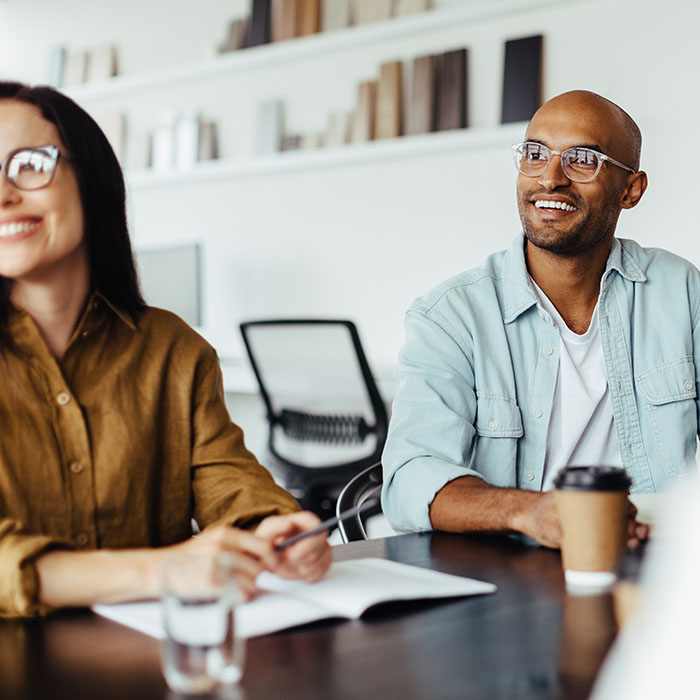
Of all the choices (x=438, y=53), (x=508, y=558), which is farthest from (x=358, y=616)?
(x=438, y=53)

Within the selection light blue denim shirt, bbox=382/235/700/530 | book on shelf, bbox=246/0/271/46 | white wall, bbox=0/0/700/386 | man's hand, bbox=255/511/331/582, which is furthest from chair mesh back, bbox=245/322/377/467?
man's hand, bbox=255/511/331/582

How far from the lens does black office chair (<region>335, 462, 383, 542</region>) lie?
4.44ft

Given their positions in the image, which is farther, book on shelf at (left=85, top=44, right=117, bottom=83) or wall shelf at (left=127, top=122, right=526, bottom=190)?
book on shelf at (left=85, top=44, right=117, bottom=83)

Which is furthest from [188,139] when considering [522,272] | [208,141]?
[522,272]

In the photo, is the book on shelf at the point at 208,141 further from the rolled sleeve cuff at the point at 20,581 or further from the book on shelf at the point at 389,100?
the rolled sleeve cuff at the point at 20,581

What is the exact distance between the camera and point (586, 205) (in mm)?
1861

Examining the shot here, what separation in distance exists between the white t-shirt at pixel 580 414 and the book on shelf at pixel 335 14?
109 inches

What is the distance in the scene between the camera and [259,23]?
4371 mm

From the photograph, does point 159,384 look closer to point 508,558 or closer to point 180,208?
point 508,558

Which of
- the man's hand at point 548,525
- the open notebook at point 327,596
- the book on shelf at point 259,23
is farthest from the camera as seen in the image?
the book on shelf at point 259,23

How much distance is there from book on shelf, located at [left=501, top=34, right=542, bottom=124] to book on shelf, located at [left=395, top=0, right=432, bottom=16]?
46 cm

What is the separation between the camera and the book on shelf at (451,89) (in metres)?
3.74

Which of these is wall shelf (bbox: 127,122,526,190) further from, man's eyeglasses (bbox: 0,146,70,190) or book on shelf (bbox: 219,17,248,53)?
man's eyeglasses (bbox: 0,146,70,190)

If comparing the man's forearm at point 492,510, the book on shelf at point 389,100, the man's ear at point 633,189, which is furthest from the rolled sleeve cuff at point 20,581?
the book on shelf at point 389,100
